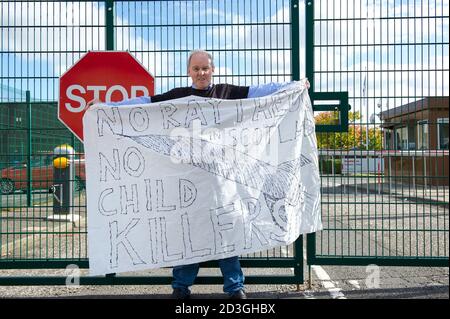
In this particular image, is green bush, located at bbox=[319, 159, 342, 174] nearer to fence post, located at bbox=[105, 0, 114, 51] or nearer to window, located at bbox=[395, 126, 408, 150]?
window, located at bbox=[395, 126, 408, 150]

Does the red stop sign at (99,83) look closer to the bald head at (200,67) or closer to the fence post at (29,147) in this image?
the fence post at (29,147)

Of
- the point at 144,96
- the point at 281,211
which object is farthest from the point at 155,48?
the point at 281,211

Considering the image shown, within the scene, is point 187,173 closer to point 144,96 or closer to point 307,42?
point 144,96

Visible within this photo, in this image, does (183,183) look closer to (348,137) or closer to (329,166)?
(329,166)

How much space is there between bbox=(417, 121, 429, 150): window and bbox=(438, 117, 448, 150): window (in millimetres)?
138

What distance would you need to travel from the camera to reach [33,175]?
552 cm

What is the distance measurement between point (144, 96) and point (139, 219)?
1320 mm

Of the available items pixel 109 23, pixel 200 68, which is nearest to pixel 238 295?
pixel 200 68

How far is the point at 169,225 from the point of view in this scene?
164 inches

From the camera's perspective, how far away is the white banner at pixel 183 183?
414 cm

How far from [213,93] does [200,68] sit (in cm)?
29

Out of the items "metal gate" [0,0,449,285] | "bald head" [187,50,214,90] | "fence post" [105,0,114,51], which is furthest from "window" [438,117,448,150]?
"fence post" [105,0,114,51]

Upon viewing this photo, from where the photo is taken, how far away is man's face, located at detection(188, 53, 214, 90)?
427cm

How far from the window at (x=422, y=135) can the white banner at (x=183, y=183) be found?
69.3 inches
